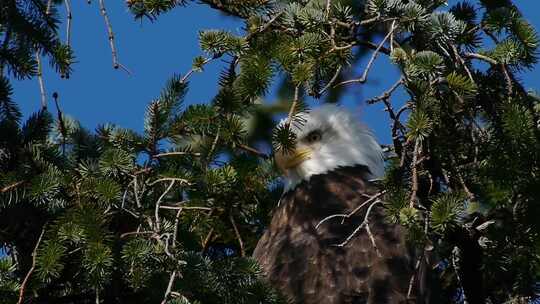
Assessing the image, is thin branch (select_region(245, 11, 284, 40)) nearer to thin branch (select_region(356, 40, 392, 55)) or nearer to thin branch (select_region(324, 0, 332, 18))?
thin branch (select_region(324, 0, 332, 18))

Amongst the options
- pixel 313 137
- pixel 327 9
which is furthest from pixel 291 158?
pixel 327 9

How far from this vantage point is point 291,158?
4.93 meters

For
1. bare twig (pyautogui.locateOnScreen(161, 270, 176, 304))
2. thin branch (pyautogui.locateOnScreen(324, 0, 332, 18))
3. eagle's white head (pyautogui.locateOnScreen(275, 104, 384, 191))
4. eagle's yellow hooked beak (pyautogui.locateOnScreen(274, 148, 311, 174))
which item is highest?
eagle's white head (pyautogui.locateOnScreen(275, 104, 384, 191))

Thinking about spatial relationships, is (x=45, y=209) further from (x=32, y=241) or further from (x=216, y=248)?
(x=216, y=248)

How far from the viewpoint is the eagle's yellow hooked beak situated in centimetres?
476

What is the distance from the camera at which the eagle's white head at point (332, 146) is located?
5.05 m

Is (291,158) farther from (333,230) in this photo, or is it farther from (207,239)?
(207,239)

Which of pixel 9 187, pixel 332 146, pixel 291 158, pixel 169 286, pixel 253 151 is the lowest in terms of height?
pixel 169 286

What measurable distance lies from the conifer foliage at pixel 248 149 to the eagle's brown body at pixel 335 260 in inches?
13.7

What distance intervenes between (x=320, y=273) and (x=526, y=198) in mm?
1275

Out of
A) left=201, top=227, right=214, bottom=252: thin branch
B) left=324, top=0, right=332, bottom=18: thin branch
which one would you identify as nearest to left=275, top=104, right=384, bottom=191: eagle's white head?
left=201, top=227, right=214, bottom=252: thin branch

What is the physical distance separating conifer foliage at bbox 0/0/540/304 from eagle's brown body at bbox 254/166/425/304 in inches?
13.7

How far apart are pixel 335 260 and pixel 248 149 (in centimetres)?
64

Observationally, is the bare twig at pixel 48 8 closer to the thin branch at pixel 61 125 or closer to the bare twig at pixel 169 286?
the thin branch at pixel 61 125
